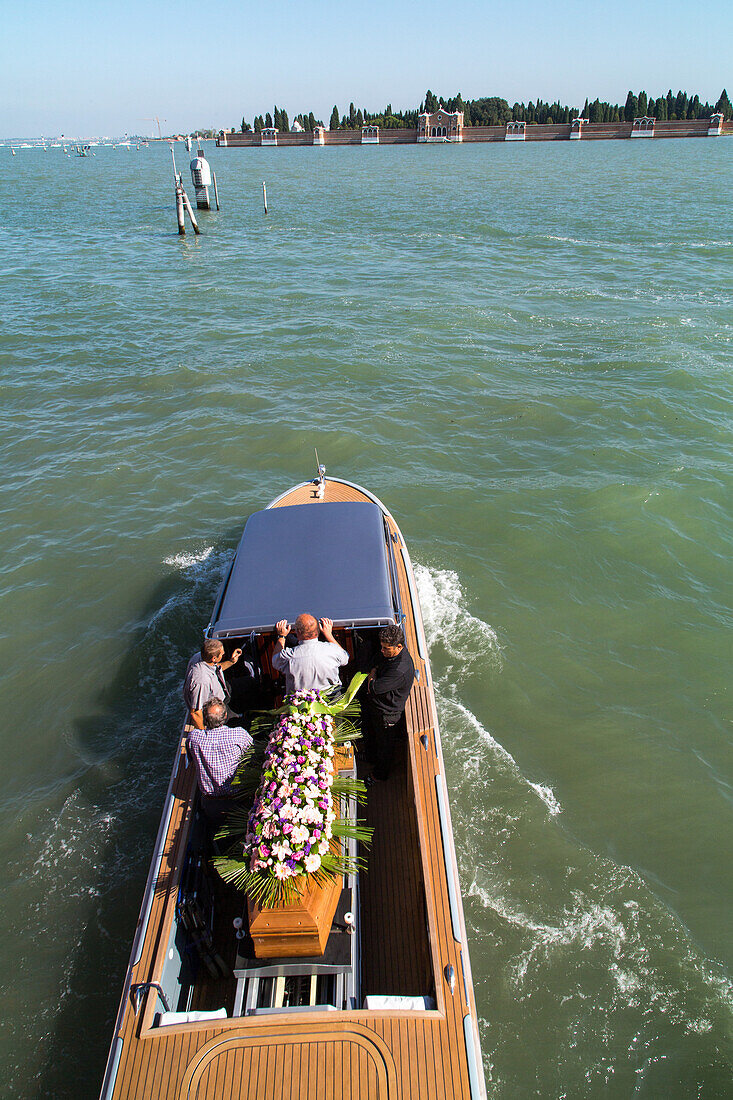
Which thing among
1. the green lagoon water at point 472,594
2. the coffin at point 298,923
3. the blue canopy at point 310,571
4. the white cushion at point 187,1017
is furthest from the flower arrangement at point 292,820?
the green lagoon water at point 472,594

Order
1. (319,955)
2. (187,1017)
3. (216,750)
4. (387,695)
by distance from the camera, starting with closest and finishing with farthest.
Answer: (187,1017)
(319,955)
(216,750)
(387,695)

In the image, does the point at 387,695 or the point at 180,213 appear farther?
the point at 180,213

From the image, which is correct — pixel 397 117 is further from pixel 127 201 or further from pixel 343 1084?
pixel 343 1084

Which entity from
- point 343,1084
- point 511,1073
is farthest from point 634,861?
point 343,1084

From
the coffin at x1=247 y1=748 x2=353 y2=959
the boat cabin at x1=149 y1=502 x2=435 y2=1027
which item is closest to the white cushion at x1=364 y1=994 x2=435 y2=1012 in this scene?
the boat cabin at x1=149 y1=502 x2=435 y2=1027

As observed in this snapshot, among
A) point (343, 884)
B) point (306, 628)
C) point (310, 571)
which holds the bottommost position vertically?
point (343, 884)

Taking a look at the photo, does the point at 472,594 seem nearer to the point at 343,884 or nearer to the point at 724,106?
the point at 343,884

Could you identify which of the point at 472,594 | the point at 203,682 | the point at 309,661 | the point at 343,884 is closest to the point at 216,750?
the point at 203,682

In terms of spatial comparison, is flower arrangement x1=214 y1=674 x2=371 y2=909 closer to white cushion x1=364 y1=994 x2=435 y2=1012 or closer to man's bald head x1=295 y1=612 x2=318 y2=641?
white cushion x1=364 y1=994 x2=435 y2=1012
